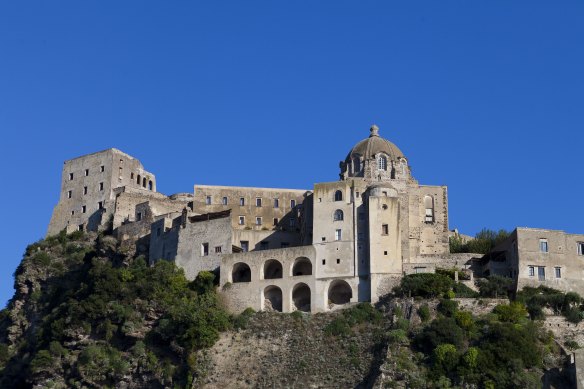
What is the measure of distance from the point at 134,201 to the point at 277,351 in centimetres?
2495

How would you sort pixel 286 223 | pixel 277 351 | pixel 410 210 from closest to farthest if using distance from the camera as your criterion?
pixel 277 351 → pixel 410 210 → pixel 286 223

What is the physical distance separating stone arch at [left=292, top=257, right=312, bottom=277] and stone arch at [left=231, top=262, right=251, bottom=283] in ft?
10.6

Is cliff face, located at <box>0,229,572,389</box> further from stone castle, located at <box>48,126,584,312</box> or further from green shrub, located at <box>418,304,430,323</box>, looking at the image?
stone castle, located at <box>48,126,584,312</box>

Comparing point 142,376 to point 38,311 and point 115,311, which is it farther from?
point 38,311

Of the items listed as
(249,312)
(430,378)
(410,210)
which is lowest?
(430,378)

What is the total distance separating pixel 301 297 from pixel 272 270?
3.30 meters

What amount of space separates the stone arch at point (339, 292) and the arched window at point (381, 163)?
1081 cm

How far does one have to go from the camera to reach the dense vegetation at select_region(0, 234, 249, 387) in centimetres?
7512

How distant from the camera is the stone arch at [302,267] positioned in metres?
80.1

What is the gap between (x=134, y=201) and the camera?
9362 cm

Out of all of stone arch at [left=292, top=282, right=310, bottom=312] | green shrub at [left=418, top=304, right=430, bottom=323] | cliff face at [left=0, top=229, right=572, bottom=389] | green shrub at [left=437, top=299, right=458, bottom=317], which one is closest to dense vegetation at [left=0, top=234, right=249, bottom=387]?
cliff face at [left=0, top=229, right=572, bottom=389]

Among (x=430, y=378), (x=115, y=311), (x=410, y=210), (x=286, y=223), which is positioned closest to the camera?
(x=430, y=378)

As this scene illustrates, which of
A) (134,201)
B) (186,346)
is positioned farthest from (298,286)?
(134,201)

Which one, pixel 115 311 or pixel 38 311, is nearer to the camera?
pixel 115 311
